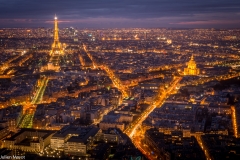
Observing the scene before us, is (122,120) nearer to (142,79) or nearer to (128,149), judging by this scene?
(128,149)

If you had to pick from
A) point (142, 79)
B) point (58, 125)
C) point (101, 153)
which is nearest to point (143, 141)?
point (101, 153)

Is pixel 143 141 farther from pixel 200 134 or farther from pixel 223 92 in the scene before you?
pixel 223 92

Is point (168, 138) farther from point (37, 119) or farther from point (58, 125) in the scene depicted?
point (37, 119)

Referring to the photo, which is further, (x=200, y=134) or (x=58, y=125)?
(x=58, y=125)

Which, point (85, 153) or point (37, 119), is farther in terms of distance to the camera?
point (37, 119)

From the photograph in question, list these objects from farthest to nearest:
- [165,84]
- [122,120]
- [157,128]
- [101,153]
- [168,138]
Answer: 1. [165,84]
2. [122,120]
3. [157,128]
4. [168,138]
5. [101,153]

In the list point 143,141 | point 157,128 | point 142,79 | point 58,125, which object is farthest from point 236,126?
point 142,79

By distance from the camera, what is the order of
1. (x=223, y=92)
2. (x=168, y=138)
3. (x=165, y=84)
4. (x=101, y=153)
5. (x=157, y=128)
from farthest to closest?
(x=165, y=84) < (x=223, y=92) < (x=157, y=128) < (x=168, y=138) < (x=101, y=153)

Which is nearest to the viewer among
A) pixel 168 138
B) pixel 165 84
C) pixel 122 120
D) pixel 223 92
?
pixel 168 138

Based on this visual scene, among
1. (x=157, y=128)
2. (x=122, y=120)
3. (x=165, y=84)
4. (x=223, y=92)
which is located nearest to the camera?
(x=157, y=128)
